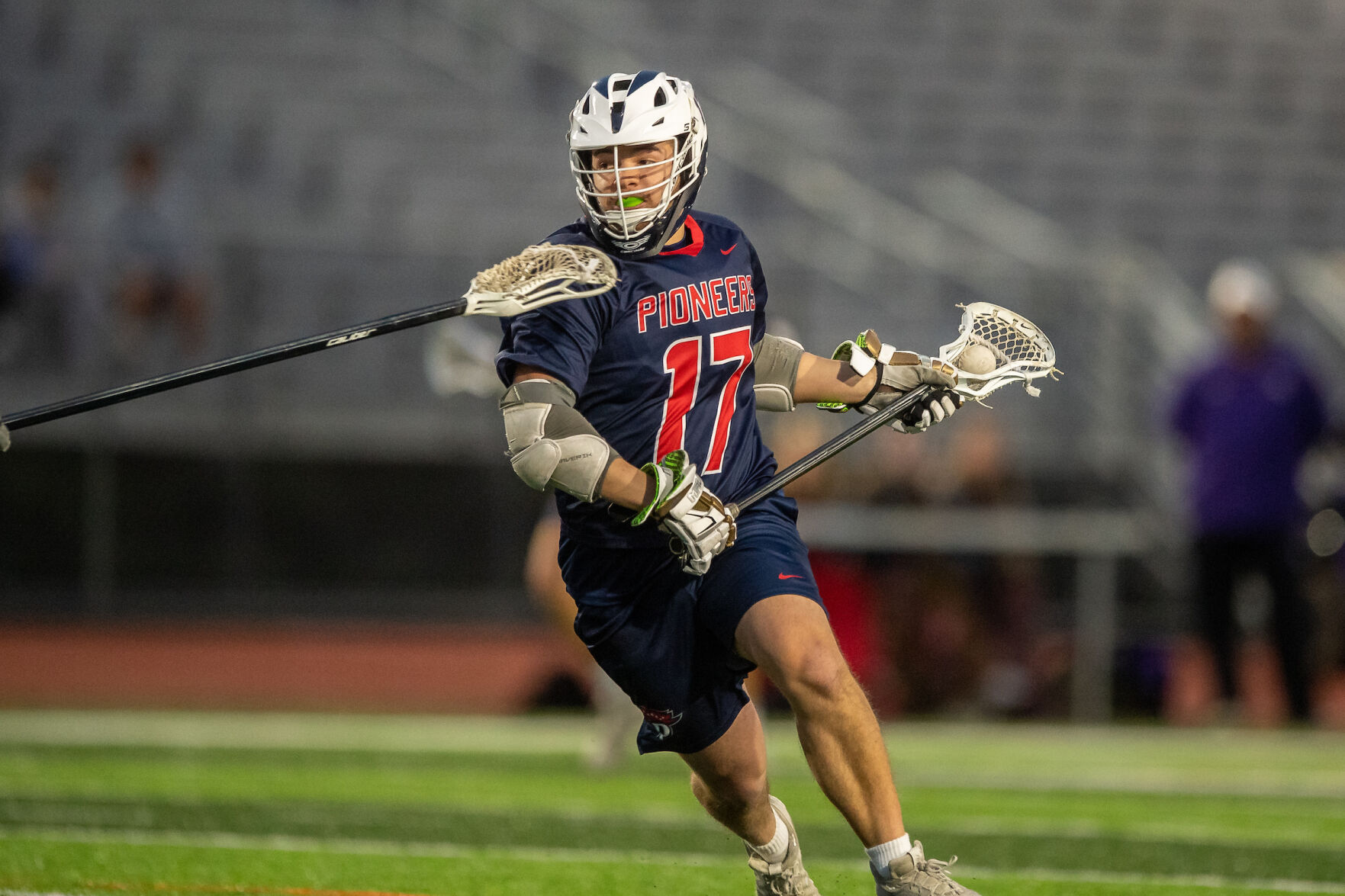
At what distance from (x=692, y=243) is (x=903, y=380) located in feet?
2.33

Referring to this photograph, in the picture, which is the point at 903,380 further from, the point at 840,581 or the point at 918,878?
the point at 840,581

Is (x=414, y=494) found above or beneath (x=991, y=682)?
above

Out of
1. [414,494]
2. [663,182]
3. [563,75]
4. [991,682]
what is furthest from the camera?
[563,75]

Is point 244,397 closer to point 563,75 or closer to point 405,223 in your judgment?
point 405,223

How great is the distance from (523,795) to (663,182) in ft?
12.0

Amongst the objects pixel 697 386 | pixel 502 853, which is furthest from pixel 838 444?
pixel 502 853

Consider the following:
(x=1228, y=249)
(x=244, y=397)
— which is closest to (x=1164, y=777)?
(x=244, y=397)

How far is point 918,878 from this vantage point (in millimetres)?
3645

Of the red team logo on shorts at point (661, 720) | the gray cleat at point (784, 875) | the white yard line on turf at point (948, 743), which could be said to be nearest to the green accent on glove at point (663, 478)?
the red team logo on shorts at point (661, 720)

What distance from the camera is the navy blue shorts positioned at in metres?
3.96

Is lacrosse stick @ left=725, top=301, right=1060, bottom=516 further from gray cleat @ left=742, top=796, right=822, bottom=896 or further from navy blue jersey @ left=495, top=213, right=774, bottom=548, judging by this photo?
gray cleat @ left=742, top=796, right=822, bottom=896

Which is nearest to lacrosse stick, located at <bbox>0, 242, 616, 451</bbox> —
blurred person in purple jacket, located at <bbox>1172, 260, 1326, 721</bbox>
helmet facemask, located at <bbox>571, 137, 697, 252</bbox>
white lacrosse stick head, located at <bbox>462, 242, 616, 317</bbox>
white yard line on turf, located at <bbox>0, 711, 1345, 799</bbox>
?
white lacrosse stick head, located at <bbox>462, 242, 616, 317</bbox>

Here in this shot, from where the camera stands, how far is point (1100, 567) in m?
11.2

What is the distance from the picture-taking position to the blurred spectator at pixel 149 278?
447 inches
